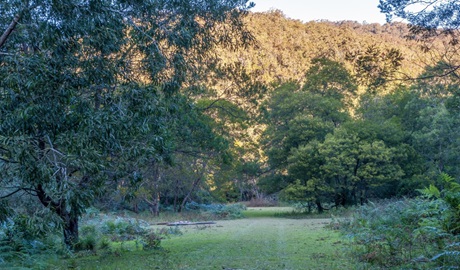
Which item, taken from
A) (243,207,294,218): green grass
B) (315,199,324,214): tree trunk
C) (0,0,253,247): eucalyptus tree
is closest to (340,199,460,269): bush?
(0,0,253,247): eucalyptus tree

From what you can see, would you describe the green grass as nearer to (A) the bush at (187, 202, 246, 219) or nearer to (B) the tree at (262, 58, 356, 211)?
(A) the bush at (187, 202, 246, 219)

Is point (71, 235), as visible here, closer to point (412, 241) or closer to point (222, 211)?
point (412, 241)

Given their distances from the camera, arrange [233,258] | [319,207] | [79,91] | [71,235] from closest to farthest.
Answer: [79,91], [233,258], [71,235], [319,207]

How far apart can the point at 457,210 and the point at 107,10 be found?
700 cm

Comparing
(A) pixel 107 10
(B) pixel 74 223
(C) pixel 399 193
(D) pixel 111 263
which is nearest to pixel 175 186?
(C) pixel 399 193

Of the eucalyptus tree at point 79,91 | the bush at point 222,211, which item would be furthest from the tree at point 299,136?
the eucalyptus tree at point 79,91

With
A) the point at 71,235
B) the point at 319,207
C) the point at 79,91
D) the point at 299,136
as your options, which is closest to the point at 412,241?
the point at 79,91

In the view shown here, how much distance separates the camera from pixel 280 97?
3472 centimetres

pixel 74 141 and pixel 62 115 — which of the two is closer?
pixel 74 141

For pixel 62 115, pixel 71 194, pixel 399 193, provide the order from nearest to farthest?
pixel 71 194
pixel 62 115
pixel 399 193

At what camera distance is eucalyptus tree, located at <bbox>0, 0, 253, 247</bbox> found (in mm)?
7359

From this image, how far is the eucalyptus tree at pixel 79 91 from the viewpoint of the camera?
736cm

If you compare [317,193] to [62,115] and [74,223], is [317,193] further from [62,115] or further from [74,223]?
[62,115]

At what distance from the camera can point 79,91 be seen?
8.55 meters
